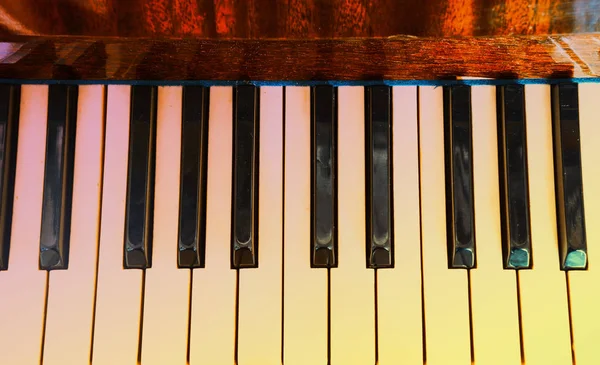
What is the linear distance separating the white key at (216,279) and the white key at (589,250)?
0.76 m

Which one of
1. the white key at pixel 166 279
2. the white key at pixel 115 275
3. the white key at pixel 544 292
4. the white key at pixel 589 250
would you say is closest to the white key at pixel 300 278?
the white key at pixel 166 279

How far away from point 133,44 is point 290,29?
0.32 metres

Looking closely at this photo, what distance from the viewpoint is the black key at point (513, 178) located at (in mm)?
1098

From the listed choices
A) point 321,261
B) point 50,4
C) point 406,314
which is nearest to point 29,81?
point 50,4

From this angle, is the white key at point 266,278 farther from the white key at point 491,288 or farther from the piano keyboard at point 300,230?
the white key at point 491,288

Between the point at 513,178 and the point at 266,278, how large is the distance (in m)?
0.60

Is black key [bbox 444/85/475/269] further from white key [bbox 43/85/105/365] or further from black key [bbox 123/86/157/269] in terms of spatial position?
white key [bbox 43/85/105/365]

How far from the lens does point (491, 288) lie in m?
1.11

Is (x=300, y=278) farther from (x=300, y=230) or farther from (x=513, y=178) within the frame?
(x=513, y=178)

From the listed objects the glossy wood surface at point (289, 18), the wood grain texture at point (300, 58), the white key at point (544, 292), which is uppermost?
the glossy wood surface at point (289, 18)

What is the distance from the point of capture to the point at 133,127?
1139 millimetres

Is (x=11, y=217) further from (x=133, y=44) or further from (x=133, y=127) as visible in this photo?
(x=133, y=44)

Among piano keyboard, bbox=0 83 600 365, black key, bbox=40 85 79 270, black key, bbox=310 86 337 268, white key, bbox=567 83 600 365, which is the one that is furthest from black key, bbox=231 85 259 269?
white key, bbox=567 83 600 365

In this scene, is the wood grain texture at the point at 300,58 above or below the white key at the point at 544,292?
above
